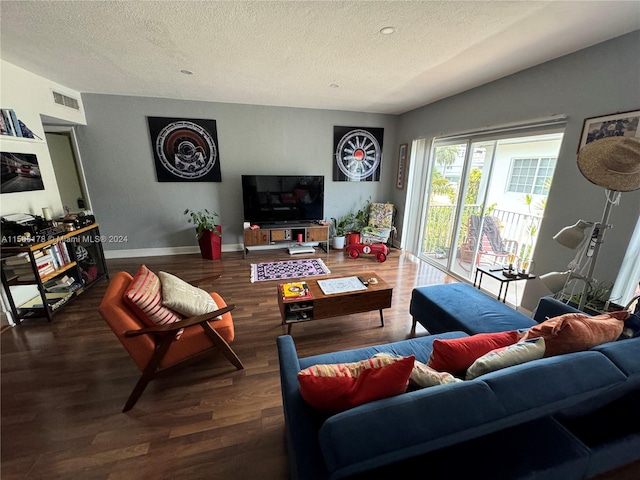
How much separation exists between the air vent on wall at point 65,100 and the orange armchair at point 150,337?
3067 millimetres

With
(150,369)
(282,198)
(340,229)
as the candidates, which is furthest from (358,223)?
(150,369)

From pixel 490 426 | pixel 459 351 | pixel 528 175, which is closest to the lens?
pixel 490 426

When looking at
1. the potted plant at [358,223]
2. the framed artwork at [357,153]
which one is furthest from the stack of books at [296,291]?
the framed artwork at [357,153]

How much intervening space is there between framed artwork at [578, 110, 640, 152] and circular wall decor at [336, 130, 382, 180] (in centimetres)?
313

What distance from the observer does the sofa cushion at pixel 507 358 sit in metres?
1.06

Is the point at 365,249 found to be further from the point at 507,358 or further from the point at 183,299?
the point at 507,358

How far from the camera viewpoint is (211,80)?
305 centimetres

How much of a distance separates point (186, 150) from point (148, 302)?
3.28 meters

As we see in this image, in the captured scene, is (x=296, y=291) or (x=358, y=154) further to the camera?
(x=358, y=154)

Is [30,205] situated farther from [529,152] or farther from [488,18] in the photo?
[529,152]

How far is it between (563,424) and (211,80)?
4.10 meters

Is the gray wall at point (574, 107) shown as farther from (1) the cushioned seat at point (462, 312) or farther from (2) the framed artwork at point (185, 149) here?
(2) the framed artwork at point (185, 149)

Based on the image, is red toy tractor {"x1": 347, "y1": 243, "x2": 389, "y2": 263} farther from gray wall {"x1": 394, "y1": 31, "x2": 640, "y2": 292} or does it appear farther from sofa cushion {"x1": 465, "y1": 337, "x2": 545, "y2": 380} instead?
sofa cushion {"x1": 465, "y1": 337, "x2": 545, "y2": 380}

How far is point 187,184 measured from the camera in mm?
4262
